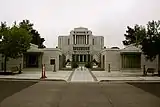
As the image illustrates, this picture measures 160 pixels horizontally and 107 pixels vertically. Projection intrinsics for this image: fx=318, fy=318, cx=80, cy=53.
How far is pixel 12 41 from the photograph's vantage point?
130ft

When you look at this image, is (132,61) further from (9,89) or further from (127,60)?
(9,89)

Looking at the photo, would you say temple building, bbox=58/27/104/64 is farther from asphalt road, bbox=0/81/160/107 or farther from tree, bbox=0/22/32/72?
asphalt road, bbox=0/81/160/107

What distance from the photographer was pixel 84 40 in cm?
14362

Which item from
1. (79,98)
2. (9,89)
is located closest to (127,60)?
(9,89)

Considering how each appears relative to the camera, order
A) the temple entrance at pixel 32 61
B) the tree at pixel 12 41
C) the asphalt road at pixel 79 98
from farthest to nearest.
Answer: the temple entrance at pixel 32 61 < the tree at pixel 12 41 < the asphalt road at pixel 79 98

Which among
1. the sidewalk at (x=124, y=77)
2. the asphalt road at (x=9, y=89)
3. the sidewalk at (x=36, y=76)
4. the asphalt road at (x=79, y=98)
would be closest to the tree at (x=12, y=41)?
the sidewalk at (x=36, y=76)

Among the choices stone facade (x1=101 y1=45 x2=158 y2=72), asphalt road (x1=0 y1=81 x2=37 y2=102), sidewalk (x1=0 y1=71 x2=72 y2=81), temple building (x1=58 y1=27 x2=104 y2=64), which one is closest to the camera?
asphalt road (x1=0 y1=81 x2=37 y2=102)

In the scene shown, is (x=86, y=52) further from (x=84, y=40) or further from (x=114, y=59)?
(x=114, y=59)

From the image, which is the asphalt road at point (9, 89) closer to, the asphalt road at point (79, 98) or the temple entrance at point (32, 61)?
the asphalt road at point (79, 98)

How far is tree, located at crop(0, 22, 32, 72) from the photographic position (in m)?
39.3

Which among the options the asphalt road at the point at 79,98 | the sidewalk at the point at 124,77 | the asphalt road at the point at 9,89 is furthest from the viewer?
the sidewalk at the point at 124,77

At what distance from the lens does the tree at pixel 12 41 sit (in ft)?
129

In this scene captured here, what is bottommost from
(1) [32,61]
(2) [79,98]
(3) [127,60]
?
(2) [79,98]

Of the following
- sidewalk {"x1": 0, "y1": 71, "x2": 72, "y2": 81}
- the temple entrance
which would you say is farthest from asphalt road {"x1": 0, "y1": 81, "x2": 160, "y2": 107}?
the temple entrance
